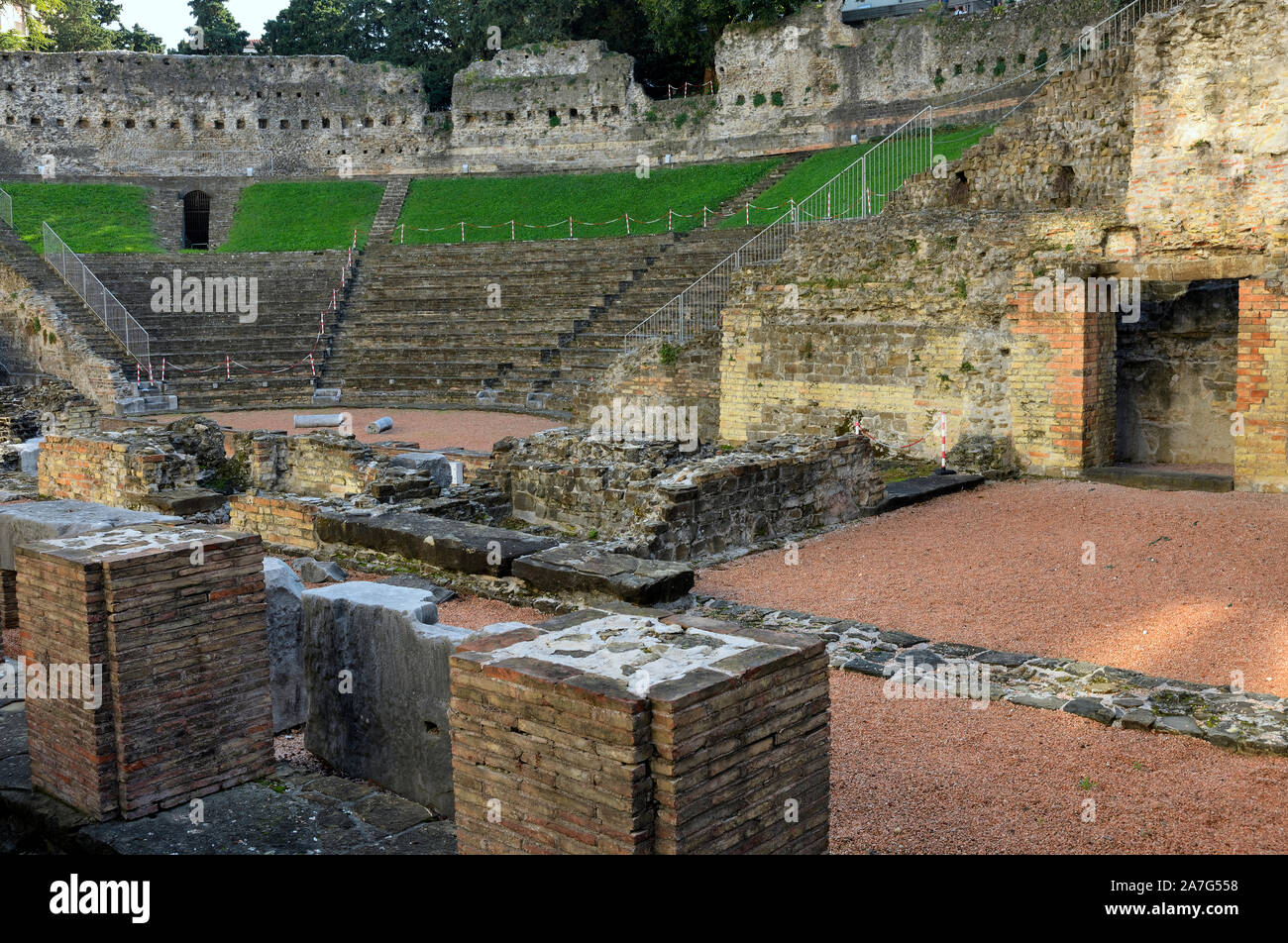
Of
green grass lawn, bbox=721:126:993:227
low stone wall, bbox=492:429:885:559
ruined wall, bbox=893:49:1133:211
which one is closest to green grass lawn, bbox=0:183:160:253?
green grass lawn, bbox=721:126:993:227

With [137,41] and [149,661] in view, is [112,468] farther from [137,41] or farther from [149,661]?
[137,41]

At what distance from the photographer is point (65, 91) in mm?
42344

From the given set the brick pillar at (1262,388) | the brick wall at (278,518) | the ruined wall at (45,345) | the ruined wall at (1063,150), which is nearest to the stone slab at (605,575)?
the brick wall at (278,518)

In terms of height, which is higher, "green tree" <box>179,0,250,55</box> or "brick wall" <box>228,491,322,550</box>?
"green tree" <box>179,0,250,55</box>

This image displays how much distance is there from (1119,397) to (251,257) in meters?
25.2

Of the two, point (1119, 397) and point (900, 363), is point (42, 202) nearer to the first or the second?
point (900, 363)

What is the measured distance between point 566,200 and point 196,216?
1385 cm

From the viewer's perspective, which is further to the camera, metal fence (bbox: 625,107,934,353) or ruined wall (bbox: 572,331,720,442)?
metal fence (bbox: 625,107,934,353)

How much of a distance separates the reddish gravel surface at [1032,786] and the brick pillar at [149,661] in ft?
9.73

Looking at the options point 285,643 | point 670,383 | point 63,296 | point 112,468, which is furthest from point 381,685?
point 63,296

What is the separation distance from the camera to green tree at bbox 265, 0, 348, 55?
49312mm

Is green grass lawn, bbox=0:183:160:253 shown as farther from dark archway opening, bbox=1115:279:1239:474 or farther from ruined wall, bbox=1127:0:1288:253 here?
ruined wall, bbox=1127:0:1288:253

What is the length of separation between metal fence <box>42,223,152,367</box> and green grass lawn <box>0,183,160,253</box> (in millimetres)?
2522

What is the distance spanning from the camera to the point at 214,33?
168 ft
